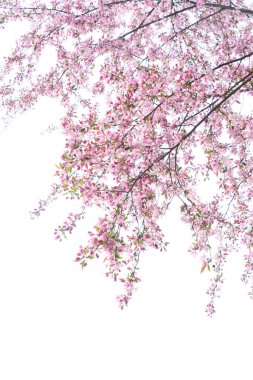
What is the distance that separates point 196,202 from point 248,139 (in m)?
1.67

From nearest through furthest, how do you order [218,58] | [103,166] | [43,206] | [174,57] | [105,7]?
[103,166] → [43,206] → [218,58] → [105,7] → [174,57]

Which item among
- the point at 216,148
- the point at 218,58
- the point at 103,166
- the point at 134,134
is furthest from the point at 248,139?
the point at 103,166

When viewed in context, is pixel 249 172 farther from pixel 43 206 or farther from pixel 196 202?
pixel 43 206

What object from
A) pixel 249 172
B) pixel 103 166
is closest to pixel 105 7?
pixel 103 166

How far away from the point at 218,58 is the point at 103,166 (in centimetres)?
297

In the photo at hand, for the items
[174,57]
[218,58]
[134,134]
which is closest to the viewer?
[134,134]

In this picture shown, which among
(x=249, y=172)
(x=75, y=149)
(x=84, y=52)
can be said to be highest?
(x=84, y=52)

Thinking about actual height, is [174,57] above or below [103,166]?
above

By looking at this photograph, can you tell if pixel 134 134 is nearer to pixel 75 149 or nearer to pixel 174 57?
pixel 75 149

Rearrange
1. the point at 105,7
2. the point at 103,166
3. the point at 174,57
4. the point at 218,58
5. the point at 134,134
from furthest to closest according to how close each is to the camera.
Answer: the point at 174,57
the point at 105,7
the point at 218,58
the point at 134,134
the point at 103,166

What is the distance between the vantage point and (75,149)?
4.21 m

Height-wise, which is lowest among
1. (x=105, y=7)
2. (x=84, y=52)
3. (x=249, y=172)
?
(x=249, y=172)

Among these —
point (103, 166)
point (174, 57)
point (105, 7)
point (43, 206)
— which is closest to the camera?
point (103, 166)

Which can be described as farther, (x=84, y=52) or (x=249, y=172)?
(x=84, y=52)
